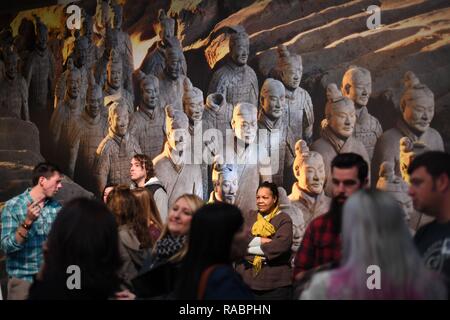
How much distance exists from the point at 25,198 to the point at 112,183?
1845 millimetres

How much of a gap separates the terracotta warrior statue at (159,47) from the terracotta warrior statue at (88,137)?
60 centimetres

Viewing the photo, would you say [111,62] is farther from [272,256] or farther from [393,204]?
[393,204]

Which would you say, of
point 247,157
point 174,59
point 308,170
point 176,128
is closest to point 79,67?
point 174,59

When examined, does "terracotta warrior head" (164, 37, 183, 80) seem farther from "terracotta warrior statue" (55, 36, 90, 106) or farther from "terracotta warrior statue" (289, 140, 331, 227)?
"terracotta warrior statue" (289, 140, 331, 227)

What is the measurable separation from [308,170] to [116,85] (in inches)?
83.3

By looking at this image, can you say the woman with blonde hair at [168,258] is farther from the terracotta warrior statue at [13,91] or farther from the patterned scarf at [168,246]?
the terracotta warrior statue at [13,91]

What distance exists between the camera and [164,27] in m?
6.16

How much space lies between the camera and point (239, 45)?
5746mm

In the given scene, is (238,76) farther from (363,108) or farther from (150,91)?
(363,108)

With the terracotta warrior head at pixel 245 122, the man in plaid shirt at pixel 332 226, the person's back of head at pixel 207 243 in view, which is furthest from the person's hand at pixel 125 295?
the terracotta warrior head at pixel 245 122

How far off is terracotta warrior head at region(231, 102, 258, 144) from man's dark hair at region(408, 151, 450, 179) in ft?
8.62

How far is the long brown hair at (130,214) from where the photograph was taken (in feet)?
12.5

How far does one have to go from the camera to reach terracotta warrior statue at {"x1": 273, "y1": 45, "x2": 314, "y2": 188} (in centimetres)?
549
